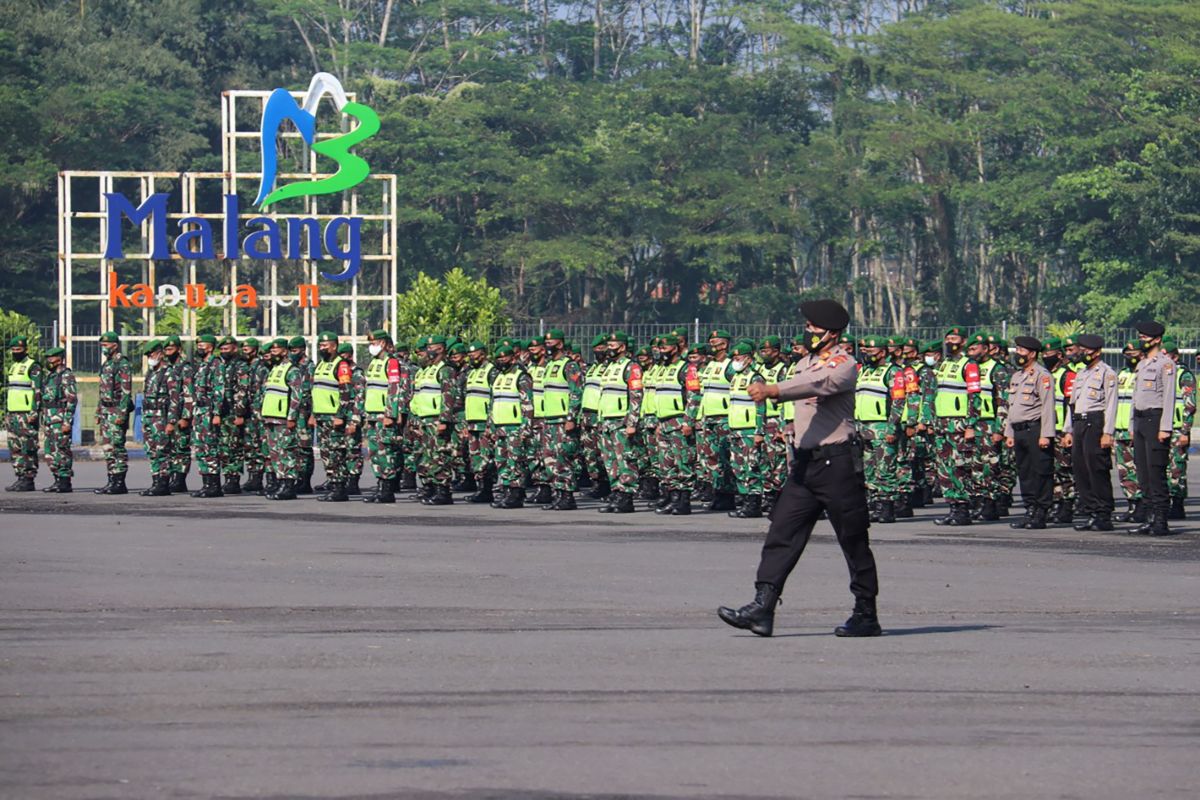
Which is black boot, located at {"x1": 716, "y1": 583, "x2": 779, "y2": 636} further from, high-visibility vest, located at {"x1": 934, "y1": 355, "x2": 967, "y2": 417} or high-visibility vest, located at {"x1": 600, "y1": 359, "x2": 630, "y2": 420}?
high-visibility vest, located at {"x1": 600, "y1": 359, "x2": 630, "y2": 420}

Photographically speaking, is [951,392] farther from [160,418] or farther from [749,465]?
[160,418]

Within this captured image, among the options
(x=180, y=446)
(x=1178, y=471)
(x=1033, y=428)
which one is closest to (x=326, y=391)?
(x=180, y=446)

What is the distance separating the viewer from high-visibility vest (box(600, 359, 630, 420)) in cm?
2034

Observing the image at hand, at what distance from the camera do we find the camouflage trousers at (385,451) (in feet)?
70.0

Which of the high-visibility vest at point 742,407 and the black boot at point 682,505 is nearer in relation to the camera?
the high-visibility vest at point 742,407

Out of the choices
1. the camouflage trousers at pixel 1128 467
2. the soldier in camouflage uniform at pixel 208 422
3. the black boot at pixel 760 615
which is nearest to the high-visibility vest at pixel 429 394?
the soldier in camouflage uniform at pixel 208 422

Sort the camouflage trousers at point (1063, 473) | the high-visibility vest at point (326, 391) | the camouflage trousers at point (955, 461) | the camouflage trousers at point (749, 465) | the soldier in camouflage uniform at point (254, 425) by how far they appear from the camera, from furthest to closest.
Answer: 1. the soldier in camouflage uniform at point (254, 425)
2. the high-visibility vest at point (326, 391)
3. the camouflage trousers at point (749, 465)
4. the camouflage trousers at point (1063, 473)
5. the camouflage trousers at point (955, 461)

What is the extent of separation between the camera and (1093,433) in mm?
18516

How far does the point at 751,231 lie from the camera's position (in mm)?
63438

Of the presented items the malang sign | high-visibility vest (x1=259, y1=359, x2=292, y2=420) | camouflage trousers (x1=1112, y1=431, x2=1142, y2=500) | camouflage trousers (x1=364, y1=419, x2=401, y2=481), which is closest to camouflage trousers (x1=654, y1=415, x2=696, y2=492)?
camouflage trousers (x1=364, y1=419, x2=401, y2=481)

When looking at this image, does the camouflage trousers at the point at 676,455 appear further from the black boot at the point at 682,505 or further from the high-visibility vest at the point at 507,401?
the high-visibility vest at the point at 507,401

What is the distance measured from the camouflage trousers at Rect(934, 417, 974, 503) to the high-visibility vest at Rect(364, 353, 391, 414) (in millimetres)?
5926

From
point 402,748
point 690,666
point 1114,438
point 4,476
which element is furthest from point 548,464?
point 402,748

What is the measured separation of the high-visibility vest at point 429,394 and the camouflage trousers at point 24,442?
4.67 m
